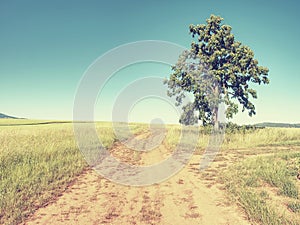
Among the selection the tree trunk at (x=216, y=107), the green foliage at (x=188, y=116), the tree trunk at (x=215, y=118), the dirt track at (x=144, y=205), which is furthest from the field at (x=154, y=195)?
the green foliage at (x=188, y=116)

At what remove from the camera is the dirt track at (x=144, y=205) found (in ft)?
14.8

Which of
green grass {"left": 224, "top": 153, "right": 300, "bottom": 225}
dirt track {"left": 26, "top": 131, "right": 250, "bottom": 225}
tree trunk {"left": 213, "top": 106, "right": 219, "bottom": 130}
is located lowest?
dirt track {"left": 26, "top": 131, "right": 250, "bottom": 225}

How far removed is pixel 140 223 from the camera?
14.2ft

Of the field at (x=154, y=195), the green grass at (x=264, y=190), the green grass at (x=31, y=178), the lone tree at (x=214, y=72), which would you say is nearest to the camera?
the green grass at (x=264, y=190)

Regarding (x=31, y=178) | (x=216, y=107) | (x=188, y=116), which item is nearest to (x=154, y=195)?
(x=31, y=178)

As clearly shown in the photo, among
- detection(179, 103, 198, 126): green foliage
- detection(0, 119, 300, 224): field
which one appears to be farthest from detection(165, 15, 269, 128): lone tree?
detection(0, 119, 300, 224): field

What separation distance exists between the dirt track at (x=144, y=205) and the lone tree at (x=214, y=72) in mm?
14676

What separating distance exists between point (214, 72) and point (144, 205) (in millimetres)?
18284

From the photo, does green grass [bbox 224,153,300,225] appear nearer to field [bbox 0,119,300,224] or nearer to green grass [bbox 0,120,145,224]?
field [bbox 0,119,300,224]

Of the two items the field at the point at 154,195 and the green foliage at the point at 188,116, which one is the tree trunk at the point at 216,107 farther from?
the field at the point at 154,195

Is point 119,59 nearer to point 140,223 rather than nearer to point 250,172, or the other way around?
point 250,172

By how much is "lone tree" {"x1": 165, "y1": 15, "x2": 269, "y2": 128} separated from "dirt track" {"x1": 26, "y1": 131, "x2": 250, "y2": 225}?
14676 millimetres

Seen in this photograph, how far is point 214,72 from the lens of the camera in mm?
21312

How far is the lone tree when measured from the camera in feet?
68.2
